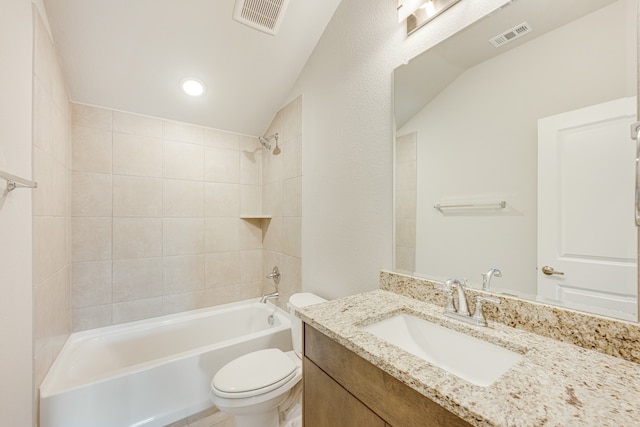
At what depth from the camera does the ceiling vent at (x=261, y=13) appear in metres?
1.57

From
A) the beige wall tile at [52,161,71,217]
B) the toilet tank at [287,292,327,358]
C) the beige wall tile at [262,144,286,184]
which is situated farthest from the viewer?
the beige wall tile at [262,144,286,184]

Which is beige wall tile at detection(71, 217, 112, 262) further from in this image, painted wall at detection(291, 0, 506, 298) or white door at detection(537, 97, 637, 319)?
white door at detection(537, 97, 637, 319)

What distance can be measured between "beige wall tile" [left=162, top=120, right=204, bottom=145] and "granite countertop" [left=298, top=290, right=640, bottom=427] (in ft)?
6.85

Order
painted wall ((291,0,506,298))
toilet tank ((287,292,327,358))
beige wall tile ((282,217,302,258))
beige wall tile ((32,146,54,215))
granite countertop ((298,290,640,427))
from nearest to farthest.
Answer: granite countertop ((298,290,640,427)) < beige wall tile ((32,146,54,215)) < painted wall ((291,0,506,298)) < toilet tank ((287,292,327,358)) < beige wall tile ((282,217,302,258))

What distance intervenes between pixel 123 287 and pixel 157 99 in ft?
4.88

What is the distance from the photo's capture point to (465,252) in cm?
105

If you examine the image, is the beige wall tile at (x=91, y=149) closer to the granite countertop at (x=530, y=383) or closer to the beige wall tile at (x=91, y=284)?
the beige wall tile at (x=91, y=284)

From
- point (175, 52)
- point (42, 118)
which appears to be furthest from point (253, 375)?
point (175, 52)

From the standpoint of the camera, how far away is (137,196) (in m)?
2.04

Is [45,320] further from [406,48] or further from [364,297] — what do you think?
[406,48]

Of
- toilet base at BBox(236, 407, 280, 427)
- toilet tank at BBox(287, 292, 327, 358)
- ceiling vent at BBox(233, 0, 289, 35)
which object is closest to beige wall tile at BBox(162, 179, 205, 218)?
toilet tank at BBox(287, 292, 327, 358)

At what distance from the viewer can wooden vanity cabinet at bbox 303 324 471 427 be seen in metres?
0.59

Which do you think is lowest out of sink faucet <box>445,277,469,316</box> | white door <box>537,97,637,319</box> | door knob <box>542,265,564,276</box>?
sink faucet <box>445,277,469,316</box>

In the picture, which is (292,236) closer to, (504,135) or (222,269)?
(222,269)
